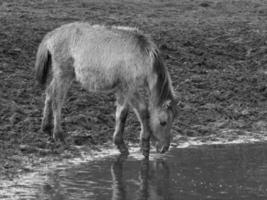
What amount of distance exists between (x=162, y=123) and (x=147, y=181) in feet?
4.30

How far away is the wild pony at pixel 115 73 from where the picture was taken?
9.57 metres

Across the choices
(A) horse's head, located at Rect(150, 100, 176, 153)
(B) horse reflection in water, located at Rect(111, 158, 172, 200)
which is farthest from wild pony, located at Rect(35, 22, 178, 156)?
(B) horse reflection in water, located at Rect(111, 158, 172, 200)

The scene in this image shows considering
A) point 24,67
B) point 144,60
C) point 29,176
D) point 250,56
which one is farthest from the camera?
point 250,56

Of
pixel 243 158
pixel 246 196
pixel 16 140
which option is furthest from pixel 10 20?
pixel 246 196

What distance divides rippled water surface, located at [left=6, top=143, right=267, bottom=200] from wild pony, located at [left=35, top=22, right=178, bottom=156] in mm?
482

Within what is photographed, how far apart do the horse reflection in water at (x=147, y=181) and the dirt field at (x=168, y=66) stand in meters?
0.91

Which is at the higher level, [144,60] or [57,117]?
[144,60]

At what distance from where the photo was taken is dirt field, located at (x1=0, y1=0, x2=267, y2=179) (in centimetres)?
1027

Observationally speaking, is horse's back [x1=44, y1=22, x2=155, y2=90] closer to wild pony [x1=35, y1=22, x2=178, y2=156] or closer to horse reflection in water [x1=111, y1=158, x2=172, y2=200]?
wild pony [x1=35, y1=22, x2=178, y2=156]

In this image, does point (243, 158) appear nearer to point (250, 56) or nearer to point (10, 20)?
point (250, 56)

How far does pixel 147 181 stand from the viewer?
332 inches

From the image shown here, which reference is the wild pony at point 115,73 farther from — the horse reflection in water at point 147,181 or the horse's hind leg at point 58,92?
the horse reflection in water at point 147,181

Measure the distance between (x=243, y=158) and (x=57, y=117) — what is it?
2.48 m

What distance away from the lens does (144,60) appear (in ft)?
31.6
